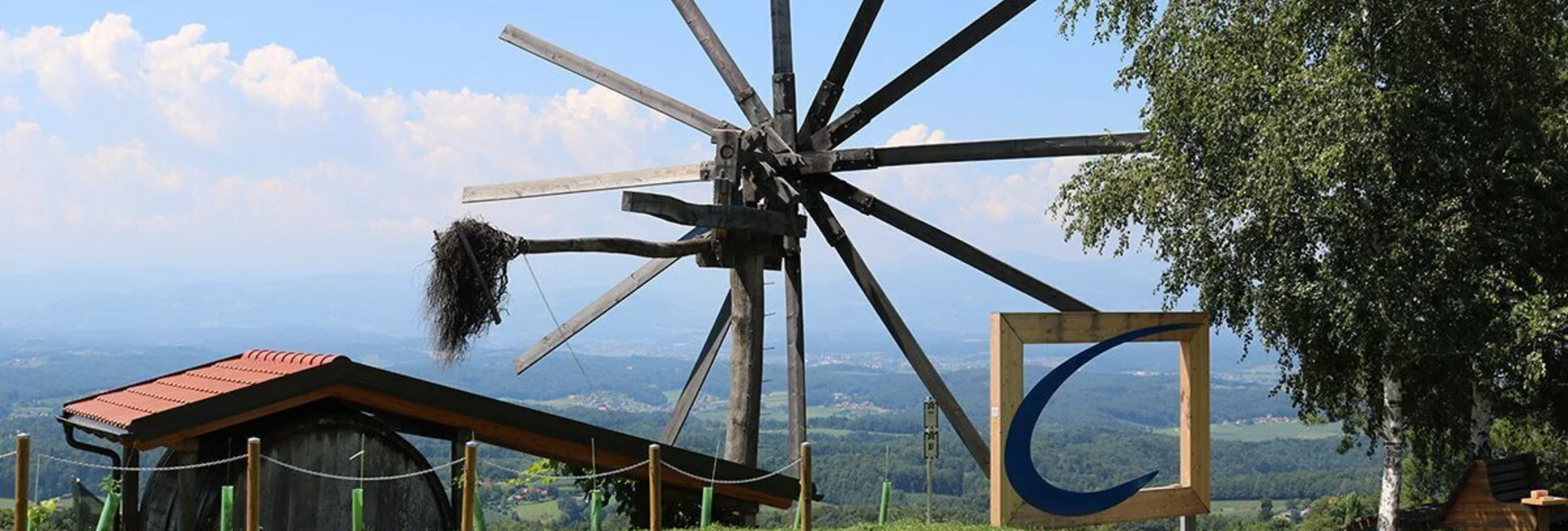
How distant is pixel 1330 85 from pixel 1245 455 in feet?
393

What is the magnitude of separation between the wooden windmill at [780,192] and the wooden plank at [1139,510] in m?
2.87

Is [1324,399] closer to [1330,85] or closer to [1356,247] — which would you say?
[1356,247]

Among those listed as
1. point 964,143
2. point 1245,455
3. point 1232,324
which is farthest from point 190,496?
point 1245,455

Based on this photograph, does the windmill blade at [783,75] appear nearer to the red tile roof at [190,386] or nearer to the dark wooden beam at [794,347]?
the dark wooden beam at [794,347]

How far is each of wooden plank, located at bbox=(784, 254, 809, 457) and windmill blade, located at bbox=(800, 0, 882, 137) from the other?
62.8 inches

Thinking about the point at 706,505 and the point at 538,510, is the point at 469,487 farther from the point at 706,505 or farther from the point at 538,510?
the point at 538,510

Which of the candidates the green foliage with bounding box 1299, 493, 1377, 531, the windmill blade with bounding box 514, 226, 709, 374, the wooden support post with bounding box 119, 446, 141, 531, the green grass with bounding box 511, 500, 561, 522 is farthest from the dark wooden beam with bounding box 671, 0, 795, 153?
the green grass with bounding box 511, 500, 561, 522

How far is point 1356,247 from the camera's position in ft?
47.6

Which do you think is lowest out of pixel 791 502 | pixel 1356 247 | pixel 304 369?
pixel 791 502

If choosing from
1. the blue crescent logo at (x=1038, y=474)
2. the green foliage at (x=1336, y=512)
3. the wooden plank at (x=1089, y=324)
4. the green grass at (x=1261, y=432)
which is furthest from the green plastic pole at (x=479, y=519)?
the green grass at (x=1261, y=432)

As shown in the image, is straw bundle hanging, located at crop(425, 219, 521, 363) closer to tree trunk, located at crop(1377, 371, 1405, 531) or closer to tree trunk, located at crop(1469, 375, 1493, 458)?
tree trunk, located at crop(1377, 371, 1405, 531)

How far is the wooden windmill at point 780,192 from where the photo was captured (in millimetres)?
16391

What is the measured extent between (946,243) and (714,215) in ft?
10.5

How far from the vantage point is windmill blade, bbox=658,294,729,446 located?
17.6 m
